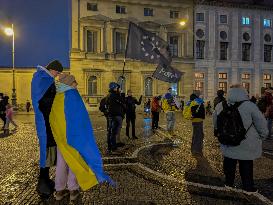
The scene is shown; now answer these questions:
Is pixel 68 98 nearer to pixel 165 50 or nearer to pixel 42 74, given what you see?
pixel 42 74

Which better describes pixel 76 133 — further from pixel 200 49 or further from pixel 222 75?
pixel 222 75

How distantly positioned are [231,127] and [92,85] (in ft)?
102

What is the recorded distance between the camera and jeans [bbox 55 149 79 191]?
4.69 m

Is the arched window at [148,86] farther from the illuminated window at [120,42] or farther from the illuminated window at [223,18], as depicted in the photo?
the illuminated window at [223,18]

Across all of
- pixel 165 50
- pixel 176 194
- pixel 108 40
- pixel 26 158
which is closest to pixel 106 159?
pixel 26 158

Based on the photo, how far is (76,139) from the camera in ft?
14.8

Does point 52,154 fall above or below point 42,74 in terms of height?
below

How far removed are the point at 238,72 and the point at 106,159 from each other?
1393 inches

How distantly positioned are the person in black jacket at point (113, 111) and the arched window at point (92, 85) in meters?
26.1

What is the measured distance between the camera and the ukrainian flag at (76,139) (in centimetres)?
450

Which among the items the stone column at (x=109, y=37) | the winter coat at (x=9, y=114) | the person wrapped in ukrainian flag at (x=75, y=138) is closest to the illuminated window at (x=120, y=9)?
the stone column at (x=109, y=37)

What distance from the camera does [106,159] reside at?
8.01 m

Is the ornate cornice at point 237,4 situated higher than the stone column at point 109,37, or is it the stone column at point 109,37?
the ornate cornice at point 237,4

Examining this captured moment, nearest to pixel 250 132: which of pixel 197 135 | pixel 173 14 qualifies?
pixel 197 135
